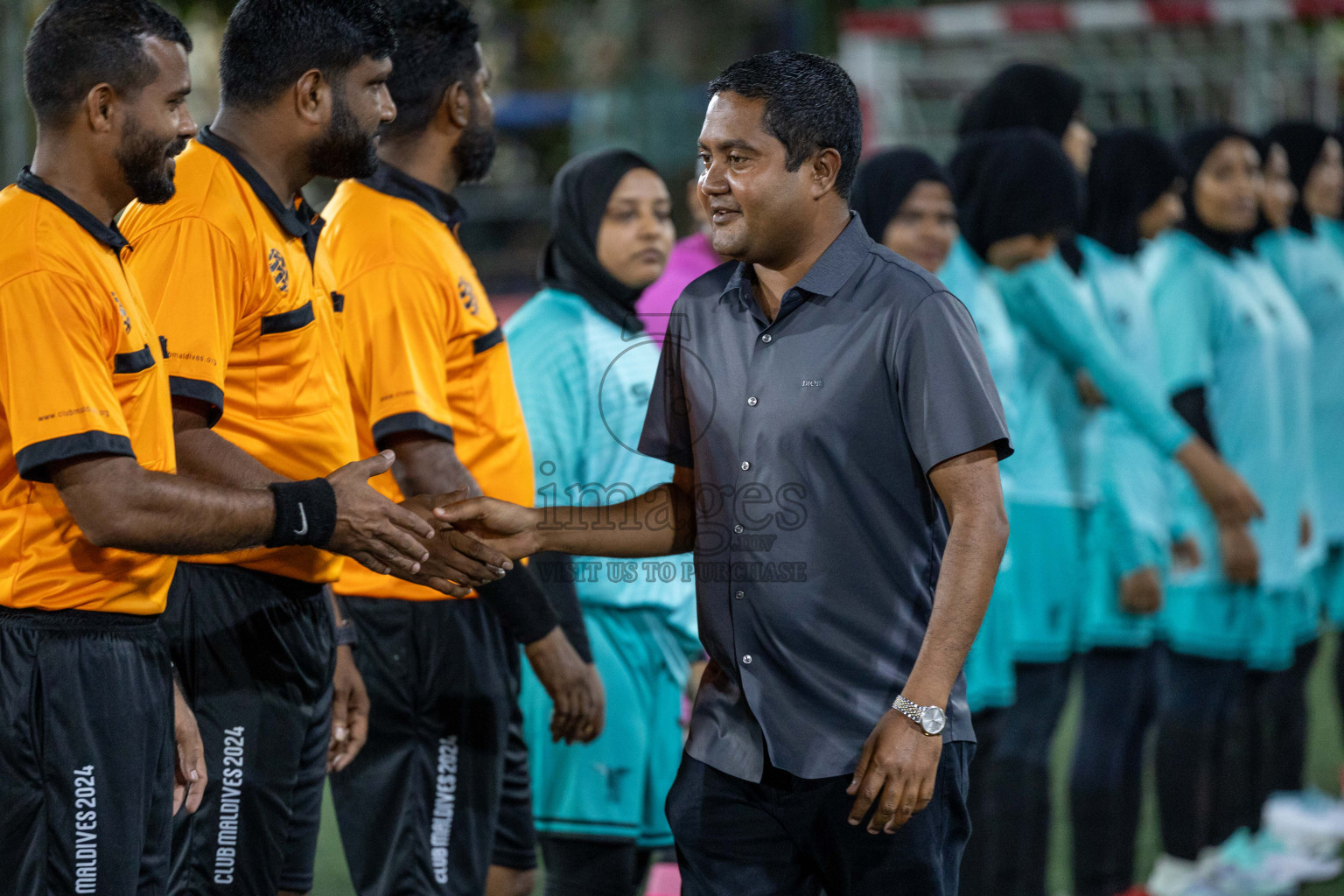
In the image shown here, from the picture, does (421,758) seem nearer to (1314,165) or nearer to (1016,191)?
(1016,191)

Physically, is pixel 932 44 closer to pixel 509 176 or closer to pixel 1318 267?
pixel 1318 267

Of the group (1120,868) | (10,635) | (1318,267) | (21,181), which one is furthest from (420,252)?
(1318,267)

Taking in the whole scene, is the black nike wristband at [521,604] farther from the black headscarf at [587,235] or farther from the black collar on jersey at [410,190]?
the black headscarf at [587,235]

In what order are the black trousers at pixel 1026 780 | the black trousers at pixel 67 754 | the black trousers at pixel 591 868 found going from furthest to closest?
the black trousers at pixel 1026 780 < the black trousers at pixel 591 868 < the black trousers at pixel 67 754

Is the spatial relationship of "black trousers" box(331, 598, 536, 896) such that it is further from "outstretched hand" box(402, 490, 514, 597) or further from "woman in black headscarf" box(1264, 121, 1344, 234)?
"woman in black headscarf" box(1264, 121, 1344, 234)

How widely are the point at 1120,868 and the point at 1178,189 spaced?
2.39 metres

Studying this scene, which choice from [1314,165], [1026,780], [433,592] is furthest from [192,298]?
[1314,165]

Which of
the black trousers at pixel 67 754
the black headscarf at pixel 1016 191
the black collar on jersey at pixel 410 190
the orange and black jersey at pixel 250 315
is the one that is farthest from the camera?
the black headscarf at pixel 1016 191

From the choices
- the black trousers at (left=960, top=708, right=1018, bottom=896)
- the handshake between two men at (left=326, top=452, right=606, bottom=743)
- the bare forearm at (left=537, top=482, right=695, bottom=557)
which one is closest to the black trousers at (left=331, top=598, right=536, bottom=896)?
the handshake between two men at (left=326, top=452, right=606, bottom=743)

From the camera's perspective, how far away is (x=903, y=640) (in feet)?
8.12

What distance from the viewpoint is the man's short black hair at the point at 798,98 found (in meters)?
2.51

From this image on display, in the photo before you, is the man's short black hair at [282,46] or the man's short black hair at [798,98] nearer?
the man's short black hair at [798,98]

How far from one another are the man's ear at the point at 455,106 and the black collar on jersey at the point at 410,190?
16 centimetres

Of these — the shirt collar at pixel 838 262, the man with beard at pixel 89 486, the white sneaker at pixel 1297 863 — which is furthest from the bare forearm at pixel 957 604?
the white sneaker at pixel 1297 863
